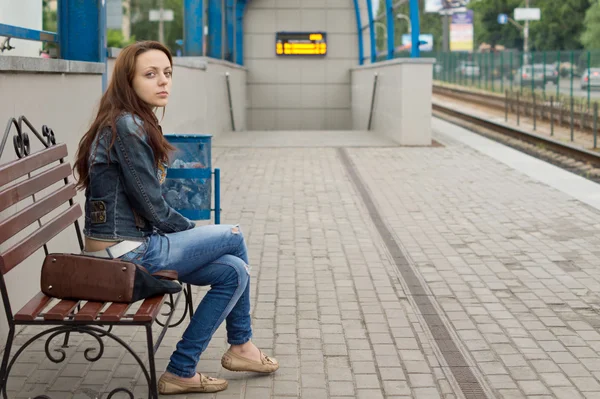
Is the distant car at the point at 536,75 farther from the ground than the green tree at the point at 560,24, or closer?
closer

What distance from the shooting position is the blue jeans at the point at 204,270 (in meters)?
4.24

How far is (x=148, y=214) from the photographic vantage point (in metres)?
4.12

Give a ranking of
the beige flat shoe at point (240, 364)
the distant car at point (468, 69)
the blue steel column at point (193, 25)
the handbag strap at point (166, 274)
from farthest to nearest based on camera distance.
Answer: the distant car at point (468, 69) < the blue steel column at point (193, 25) < the beige flat shoe at point (240, 364) < the handbag strap at point (166, 274)

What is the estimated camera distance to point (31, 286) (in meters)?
5.54

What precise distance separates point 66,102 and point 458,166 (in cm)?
820

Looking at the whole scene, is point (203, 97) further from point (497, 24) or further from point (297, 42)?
point (497, 24)

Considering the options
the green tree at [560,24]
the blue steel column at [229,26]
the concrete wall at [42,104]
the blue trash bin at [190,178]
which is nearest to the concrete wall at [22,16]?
the concrete wall at [42,104]

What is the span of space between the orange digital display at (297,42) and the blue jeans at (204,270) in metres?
21.9

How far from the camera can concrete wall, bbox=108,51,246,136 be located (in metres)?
12.9

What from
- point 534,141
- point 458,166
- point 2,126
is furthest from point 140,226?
point 534,141

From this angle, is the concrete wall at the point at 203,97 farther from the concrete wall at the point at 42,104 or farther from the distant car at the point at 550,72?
the distant car at the point at 550,72

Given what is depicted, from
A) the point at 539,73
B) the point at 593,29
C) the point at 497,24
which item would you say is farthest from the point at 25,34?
the point at 497,24

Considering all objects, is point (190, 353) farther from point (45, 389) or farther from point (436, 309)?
point (436, 309)

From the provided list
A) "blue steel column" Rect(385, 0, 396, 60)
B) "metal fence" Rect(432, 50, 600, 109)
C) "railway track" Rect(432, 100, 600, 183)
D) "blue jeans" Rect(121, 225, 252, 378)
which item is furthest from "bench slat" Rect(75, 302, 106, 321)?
"metal fence" Rect(432, 50, 600, 109)
